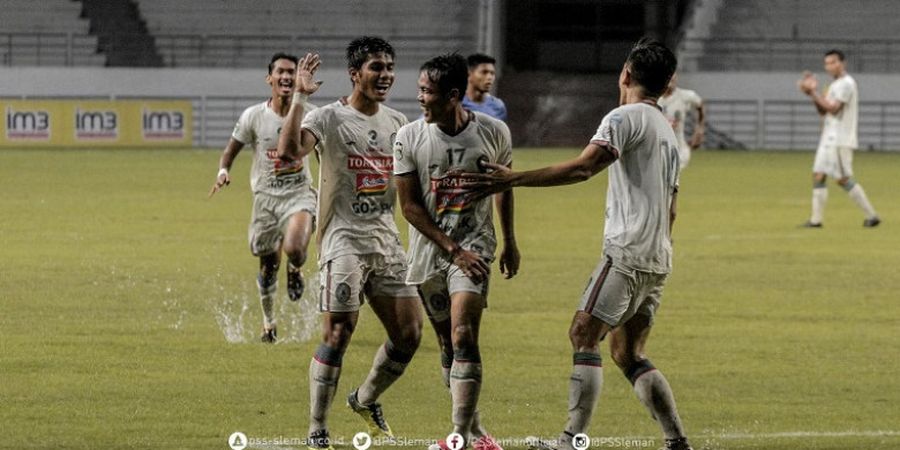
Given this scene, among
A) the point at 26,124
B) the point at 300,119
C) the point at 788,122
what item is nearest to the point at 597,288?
the point at 300,119

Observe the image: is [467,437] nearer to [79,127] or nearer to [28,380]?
[28,380]

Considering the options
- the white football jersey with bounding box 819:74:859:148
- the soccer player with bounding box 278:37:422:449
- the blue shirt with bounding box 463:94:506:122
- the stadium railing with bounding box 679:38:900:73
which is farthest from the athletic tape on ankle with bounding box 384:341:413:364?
the stadium railing with bounding box 679:38:900:73

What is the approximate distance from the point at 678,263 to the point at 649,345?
6.22 metres

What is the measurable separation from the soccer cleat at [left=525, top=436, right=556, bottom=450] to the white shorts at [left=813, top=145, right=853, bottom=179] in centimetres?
1480

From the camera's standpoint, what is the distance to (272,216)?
43.5 ft

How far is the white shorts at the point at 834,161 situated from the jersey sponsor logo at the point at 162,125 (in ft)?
78.3

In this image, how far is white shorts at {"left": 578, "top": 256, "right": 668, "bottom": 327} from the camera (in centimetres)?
772

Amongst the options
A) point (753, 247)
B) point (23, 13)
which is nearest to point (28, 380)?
point (753, 247)

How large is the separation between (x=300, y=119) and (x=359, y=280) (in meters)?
0.87

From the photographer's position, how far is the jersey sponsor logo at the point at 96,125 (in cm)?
4272

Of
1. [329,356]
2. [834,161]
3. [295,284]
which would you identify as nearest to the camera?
[329,356]

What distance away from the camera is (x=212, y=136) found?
147ft

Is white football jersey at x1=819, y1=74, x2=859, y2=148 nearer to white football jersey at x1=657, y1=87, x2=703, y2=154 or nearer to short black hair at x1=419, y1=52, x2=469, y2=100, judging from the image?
white football jersey at x1=657, y1=87, x2=703, y2=154

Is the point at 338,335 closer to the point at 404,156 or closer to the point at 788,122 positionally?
the point at 404,156
